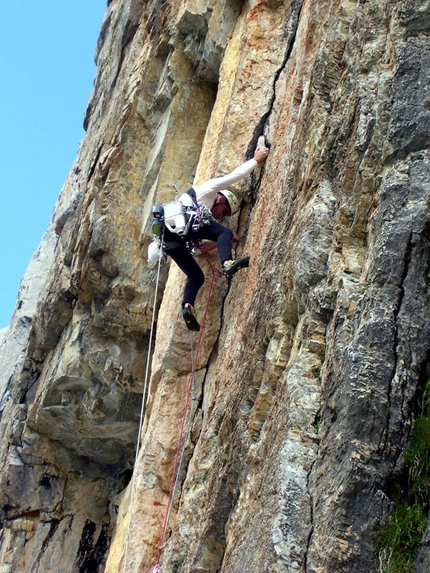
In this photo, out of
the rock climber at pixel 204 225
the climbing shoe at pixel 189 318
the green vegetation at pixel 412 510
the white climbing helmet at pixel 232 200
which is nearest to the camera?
the green vegetation at pixel 412 510

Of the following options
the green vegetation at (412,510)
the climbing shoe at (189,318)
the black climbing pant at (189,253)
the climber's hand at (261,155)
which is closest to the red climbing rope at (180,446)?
the black climbing pant at (189,253)

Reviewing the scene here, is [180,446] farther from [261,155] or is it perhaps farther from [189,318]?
[261,155]

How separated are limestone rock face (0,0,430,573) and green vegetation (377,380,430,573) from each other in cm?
8

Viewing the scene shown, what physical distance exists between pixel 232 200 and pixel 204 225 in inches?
22.6

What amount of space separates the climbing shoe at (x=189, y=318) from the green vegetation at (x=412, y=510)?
4.90 meters

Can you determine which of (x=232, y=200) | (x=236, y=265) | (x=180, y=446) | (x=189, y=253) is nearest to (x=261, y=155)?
(x=232, y=200)

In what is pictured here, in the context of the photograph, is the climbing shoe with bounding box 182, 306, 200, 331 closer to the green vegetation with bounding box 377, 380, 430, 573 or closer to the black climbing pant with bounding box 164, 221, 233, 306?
the black climbing pant with bounding box 164, 221, 233, 306

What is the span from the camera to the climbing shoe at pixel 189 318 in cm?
991

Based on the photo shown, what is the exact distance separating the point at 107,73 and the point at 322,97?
40.0 feet

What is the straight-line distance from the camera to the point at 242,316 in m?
9.03

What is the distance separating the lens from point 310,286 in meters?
6.84

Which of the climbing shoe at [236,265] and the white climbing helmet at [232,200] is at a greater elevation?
the white climbing helmet at [232,200]

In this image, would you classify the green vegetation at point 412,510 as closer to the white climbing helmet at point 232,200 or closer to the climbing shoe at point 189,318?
the climbing shoe at point 189,318

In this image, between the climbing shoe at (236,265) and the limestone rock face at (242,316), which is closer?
the limestone rock face at (242,316)
